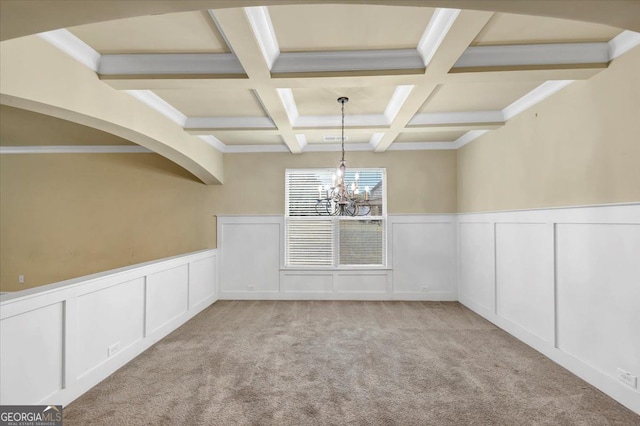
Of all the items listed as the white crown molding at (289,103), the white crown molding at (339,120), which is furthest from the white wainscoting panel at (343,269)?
the white crown molding at (289,103)

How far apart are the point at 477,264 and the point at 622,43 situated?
3.37 metres

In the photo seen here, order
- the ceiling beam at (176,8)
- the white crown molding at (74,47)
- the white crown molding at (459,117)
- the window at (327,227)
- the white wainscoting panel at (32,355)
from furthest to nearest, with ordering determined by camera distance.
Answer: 1. the window at (327,227)
2. the white crown molding at (459,117)
3. the white crown molding at (74,47)
4. the white wainscoting panel at (32,355)
5. the ceiling beam at (176,8)

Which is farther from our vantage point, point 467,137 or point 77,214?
point 77,214

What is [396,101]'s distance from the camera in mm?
4055

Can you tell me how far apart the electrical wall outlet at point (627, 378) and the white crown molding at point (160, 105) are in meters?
4.99

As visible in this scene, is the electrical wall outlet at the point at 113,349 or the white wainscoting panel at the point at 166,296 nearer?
the electrical wall outlet at the point at 113,349

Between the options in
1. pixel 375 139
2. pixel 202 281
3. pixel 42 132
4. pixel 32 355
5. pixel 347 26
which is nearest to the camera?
pixel 32 355

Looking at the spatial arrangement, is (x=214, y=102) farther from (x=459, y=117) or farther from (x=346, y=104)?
(x=459, y=117)

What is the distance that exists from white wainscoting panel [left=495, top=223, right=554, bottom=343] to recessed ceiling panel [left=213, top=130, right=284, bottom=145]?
3.47m

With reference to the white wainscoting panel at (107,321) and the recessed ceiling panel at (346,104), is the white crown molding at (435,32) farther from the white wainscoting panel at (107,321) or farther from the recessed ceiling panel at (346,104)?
the white wainscoting panel at (107,321)

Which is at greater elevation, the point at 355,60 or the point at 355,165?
the point at 355,60

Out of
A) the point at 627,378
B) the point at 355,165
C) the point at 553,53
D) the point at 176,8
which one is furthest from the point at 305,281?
the point at 176,8

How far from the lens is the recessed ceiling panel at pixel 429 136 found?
217 inches

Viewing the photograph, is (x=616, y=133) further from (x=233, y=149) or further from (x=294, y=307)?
(x=233, y=149)
